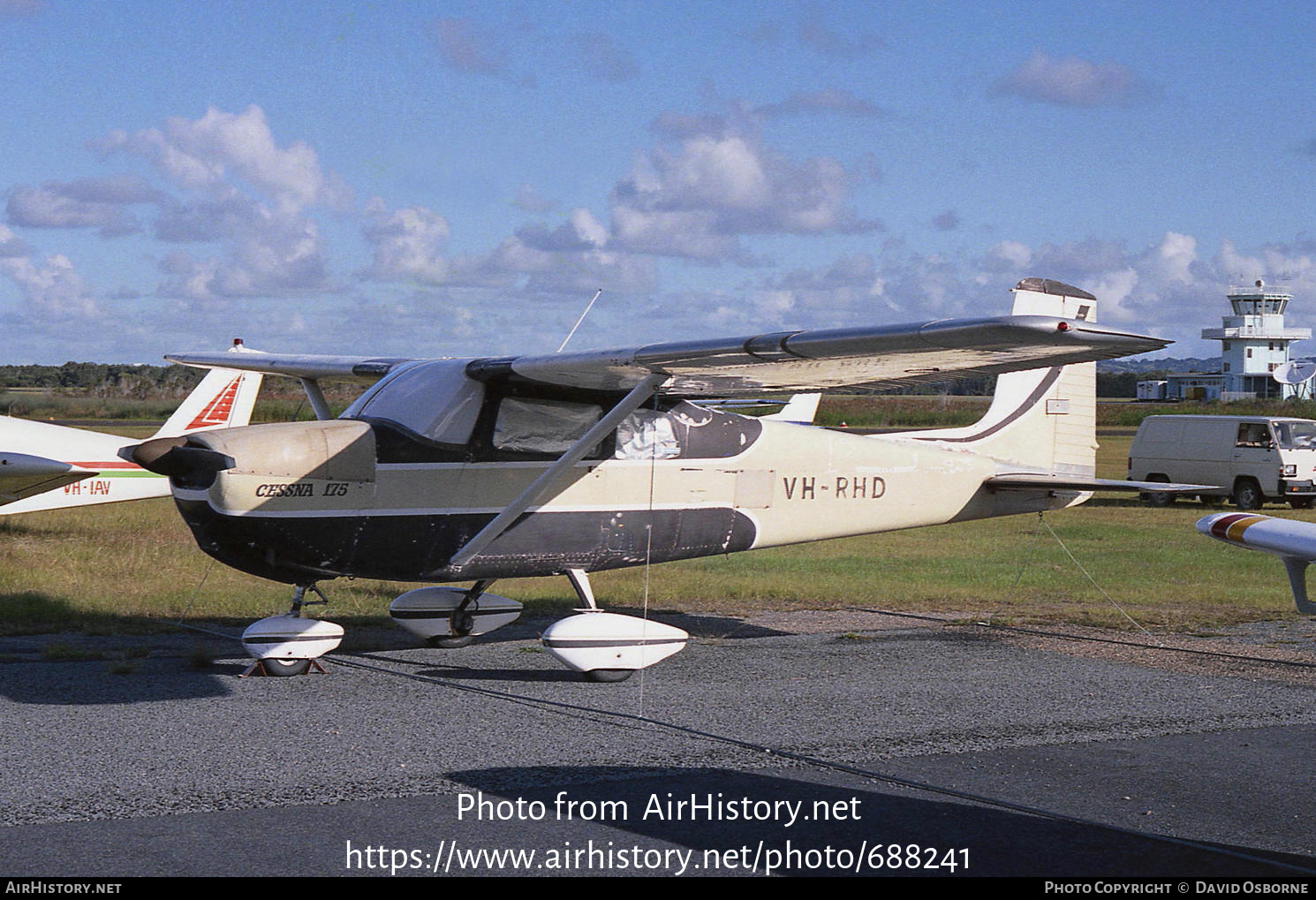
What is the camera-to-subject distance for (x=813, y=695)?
315 inches

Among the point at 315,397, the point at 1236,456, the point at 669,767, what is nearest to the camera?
the point at 669,767

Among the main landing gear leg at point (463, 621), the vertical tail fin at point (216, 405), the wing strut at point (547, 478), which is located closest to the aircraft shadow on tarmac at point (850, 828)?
the wing strut at point (547, 478)

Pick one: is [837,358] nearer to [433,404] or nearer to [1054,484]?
[433,404]

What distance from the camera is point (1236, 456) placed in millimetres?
27203

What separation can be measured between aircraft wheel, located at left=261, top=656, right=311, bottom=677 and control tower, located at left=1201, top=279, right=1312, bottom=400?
9613 cm

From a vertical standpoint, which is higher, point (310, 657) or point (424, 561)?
point (424, 561)

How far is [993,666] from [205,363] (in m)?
7.77

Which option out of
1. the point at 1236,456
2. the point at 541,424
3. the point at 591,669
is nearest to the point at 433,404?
the point at 541,424

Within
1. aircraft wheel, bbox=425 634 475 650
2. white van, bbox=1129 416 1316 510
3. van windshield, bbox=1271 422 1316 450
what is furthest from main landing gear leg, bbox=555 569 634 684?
van windshield, bbox=1271 422 1316 450

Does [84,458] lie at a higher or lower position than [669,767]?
higher

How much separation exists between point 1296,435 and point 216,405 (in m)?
22.3

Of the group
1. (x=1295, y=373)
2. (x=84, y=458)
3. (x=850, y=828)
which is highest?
(x=1295, y=373)

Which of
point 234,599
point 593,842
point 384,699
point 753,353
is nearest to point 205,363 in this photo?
point 234,599

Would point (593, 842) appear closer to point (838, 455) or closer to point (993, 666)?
point (993, 666)
